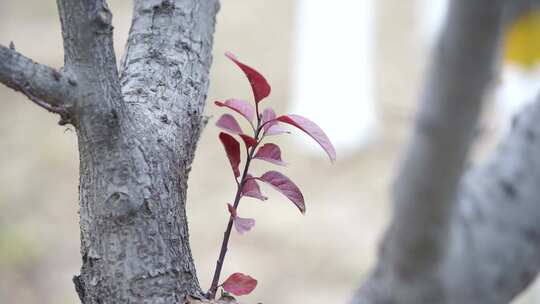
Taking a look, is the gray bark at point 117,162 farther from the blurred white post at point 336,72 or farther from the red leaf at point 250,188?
the blurred white post at point 336,72

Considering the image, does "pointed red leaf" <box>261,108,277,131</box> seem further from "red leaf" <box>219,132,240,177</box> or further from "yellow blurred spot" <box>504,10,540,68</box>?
"yellow blurred spot" <box>504,10,540,68</box>

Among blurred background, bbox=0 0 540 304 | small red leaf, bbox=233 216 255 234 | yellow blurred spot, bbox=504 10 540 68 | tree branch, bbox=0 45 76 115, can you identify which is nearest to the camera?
tree branch, bbox=0 45 76 115

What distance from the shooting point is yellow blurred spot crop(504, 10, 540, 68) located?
2.02m

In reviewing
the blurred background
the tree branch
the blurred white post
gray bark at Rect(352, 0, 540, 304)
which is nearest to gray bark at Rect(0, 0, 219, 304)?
the tree branch

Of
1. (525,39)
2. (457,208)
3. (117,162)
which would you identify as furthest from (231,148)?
(525,39)

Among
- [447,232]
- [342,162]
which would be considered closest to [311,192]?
[342,162]

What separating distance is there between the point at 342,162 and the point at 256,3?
87.4 inches

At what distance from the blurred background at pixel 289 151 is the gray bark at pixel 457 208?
1.60m

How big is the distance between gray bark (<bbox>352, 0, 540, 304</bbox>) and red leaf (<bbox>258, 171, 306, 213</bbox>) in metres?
0.79

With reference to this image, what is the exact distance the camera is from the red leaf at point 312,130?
0.60m

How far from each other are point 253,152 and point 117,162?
0.38 ft

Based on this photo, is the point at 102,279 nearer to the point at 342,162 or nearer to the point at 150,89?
the point at 150,89

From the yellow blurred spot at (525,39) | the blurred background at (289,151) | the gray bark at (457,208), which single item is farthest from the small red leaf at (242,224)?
the blurred background at (289,151)

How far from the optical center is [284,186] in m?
0.63
